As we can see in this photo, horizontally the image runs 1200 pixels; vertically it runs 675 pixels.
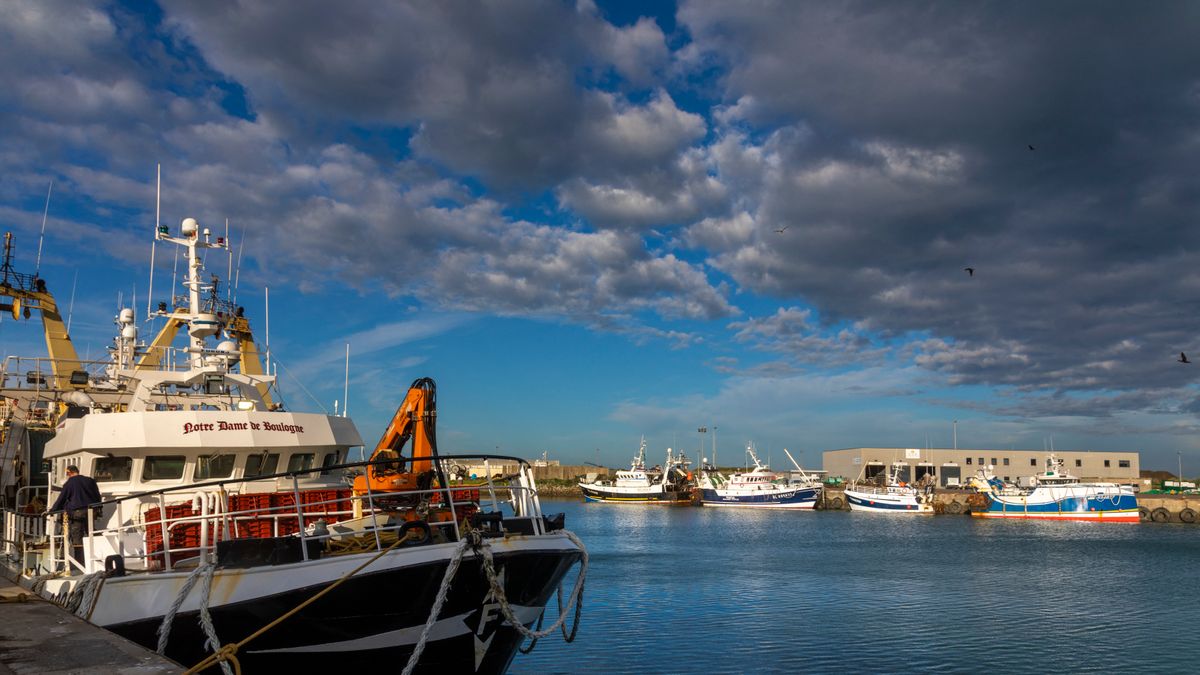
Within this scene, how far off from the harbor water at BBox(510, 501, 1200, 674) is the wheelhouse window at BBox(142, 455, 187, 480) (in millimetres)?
10455

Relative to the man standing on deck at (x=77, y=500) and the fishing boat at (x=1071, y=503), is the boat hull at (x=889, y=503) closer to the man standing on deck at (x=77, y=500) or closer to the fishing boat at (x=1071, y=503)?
the fishing boat at (x=1071, y=503)

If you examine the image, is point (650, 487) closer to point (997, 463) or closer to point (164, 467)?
point (997, 463)

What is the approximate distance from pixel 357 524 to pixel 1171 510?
10257cm

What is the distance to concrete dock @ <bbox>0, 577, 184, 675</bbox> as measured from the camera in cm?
779

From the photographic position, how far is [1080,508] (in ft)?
281

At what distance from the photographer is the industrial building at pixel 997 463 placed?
126 m

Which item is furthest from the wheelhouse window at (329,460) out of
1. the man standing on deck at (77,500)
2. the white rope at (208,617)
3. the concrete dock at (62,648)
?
the concrete dock at (62,648)

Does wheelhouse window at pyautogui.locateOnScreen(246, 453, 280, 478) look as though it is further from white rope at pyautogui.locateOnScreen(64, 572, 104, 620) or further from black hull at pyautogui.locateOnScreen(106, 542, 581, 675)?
black hull at pyautogui.locateOnScreen(106, 542, 581, 675)

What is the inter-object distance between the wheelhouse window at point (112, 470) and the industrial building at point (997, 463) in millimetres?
123177

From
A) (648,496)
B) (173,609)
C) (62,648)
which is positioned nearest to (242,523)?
(173,609)

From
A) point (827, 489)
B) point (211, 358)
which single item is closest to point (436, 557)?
point (211, 358)

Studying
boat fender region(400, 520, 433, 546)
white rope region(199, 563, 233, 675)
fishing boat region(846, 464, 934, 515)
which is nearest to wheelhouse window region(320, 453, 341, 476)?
boat fender region(400, 520, 433, 546)

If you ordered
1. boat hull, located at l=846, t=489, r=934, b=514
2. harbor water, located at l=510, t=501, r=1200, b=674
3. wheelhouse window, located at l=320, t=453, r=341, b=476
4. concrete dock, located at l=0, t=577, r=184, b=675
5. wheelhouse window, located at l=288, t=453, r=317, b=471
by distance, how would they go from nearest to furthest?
concrete dock, located at l=0, t=577, r=184, b=675 → wheelhouse window, located at l=288, t=453, r=317, b=471 → wheelhouse window, located at l=320, t=453, r=341, b=476 → harbor water, located at l=510, t=501, r=1200, b=674 → boat hull, located at l=846, t=489, r=934, b=514

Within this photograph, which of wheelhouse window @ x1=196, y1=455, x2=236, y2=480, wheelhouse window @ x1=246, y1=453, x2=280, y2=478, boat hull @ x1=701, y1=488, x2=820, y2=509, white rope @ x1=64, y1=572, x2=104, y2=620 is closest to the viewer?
white rope @ x1=64, y1=572, x2=104, y2=620
